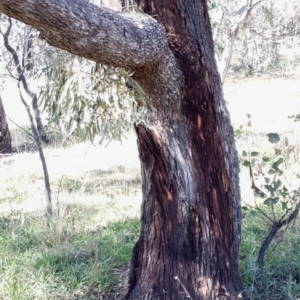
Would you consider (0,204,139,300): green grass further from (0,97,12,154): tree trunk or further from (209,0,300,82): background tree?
(0,97,12,154): tree trunk

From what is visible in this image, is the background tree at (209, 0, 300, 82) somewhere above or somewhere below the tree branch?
above

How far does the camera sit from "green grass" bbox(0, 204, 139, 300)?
354cm

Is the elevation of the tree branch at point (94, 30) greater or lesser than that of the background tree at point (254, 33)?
lesser

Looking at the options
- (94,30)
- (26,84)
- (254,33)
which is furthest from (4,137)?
(94,30)

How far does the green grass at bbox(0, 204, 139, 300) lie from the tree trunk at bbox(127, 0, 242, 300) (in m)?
0.57

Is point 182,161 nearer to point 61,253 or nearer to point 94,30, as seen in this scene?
point 94,30

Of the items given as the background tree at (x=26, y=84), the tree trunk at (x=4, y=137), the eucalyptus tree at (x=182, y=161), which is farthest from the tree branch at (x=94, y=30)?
the tree trunk at (x=4, y=137)

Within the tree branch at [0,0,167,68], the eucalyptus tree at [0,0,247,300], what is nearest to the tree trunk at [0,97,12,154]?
the eucalyptus tree at [0,0,247,300]

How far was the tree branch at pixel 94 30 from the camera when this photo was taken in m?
1.94

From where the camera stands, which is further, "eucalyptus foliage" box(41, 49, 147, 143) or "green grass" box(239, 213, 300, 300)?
"green grass" box(239, 213, 300, 300)

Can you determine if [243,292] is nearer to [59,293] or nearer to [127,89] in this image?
[59,293]

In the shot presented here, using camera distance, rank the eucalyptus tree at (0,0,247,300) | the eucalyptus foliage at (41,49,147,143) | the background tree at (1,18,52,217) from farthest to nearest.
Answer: the background tree at (1,18,52,217), the eucalyptus tree at (0,0,247,300), the eucalyptus foliage at (41,49,147,143)

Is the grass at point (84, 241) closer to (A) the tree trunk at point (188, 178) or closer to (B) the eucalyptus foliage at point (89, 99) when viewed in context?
(B) the eucalyptus foliage at point (89, 99)

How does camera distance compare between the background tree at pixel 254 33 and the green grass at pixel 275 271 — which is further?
the background tree at pixel 254 33
